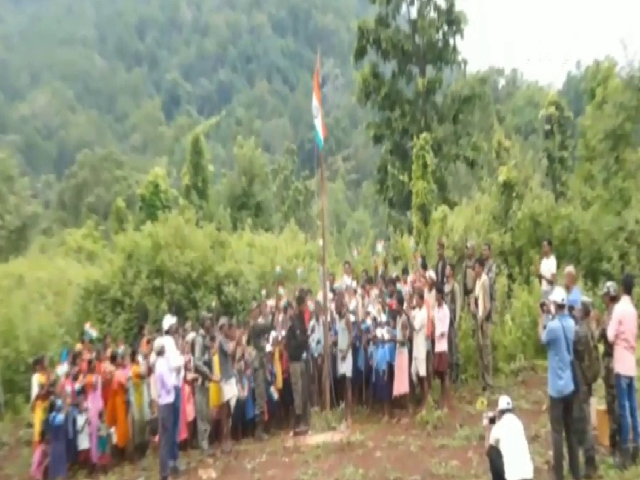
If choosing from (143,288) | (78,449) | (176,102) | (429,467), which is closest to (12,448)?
(78,449)

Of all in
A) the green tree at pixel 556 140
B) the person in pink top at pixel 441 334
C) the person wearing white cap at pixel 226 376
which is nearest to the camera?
the person wearing white cap at pixel 226 376

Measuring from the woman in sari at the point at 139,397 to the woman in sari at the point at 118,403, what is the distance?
0.36 feet

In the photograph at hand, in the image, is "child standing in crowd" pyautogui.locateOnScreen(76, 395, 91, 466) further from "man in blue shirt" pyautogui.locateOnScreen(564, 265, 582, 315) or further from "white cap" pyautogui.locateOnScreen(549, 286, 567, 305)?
"man in blue shirt" pyautogui.locateOnScreen(564, 265, 582, 315)

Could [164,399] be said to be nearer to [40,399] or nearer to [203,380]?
[203,380]

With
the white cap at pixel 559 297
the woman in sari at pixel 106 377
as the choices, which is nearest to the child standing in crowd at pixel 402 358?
the white cap at pixel 559 297

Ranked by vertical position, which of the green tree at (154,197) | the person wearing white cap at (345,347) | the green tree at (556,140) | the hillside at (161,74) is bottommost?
the person wearing white cap at (345,347)

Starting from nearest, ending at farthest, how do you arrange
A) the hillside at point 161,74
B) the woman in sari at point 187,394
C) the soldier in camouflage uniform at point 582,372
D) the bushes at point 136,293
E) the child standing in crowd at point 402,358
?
the soldier in camouflage uniform at point 582,372, the woman in sari at point 187,394, the child standing in crowd at point 402,358, the bushes at point 136,293, the hillside at point 161,74

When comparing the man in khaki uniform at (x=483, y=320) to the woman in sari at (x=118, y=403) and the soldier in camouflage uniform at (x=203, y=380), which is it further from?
the woman in sari at (x=118, y=403)

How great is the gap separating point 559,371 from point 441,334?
396 cm

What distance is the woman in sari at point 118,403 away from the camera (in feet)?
39.0

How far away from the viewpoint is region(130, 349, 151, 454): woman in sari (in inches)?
475

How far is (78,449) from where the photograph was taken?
11875mm

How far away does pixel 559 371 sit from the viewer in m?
8.52

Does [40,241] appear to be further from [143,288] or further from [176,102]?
[176,102]
